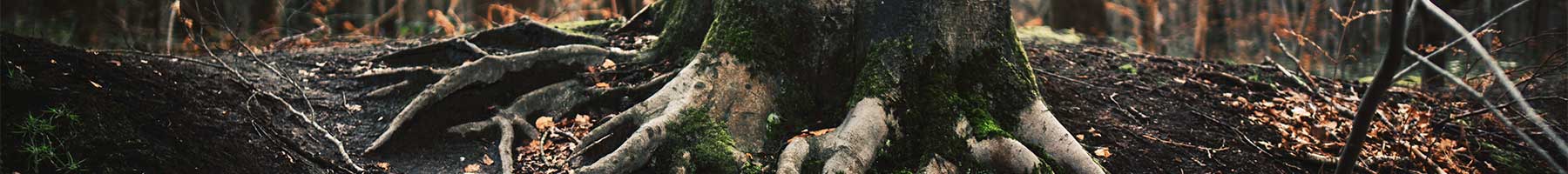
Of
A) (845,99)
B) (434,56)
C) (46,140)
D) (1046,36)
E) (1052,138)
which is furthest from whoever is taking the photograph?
(1046,36)

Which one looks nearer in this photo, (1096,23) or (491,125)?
(491,125)

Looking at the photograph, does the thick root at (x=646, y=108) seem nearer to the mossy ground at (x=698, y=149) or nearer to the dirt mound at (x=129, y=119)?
the mossy ground at (x=698, y=149)

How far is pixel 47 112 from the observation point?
11.2 ft

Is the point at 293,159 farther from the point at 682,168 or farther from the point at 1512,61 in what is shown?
the point at 1512,61

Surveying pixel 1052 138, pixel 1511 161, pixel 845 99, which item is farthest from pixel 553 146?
pixel 1511 161


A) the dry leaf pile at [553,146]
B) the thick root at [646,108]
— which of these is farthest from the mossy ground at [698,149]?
the dry leaf pile at [553,146]

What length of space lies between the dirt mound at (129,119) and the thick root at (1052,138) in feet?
10.5

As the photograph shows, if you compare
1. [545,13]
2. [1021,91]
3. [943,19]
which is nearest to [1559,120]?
[1021,91]

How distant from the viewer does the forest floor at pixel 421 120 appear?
11.7ft

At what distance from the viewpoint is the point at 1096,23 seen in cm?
1028

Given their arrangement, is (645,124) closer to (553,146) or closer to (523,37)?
(553,146)

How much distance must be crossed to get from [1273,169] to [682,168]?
2.85m

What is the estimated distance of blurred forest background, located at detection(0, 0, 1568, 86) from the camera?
7.34 m

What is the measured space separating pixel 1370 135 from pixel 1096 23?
5278mm
